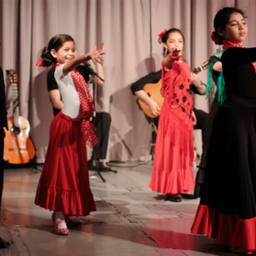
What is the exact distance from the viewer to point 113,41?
4934 mm

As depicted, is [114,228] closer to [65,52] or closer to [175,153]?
[175,153]

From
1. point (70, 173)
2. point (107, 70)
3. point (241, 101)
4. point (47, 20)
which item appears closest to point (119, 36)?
point (107, 70)

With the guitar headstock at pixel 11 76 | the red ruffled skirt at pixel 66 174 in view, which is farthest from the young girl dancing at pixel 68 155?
the guitar headstock at pixel 11 76

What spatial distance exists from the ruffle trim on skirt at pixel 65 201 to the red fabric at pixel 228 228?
26.9 inches

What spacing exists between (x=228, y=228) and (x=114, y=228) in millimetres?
765

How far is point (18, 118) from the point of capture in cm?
434

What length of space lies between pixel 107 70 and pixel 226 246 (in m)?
3.28

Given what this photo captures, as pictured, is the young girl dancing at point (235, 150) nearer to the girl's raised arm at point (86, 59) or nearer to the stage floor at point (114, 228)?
the stage floor at point (114, 228)

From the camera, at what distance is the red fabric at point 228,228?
1.74 m

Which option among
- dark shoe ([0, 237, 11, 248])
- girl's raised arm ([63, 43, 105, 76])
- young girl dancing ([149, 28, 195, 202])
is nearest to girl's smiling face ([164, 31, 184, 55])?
young girl dancing ([149, 28, 195, 202])

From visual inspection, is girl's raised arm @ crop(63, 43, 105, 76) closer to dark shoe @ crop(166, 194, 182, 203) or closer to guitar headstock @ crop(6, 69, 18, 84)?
dark shoe @ crop(166, 194, 182, 203)

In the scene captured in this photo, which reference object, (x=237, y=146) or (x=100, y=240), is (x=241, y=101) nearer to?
(x=237, y=146)

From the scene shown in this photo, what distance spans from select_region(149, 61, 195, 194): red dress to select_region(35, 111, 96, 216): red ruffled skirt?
854mm

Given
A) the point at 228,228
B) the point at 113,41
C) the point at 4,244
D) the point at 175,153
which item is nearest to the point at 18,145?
the point at 113,41
